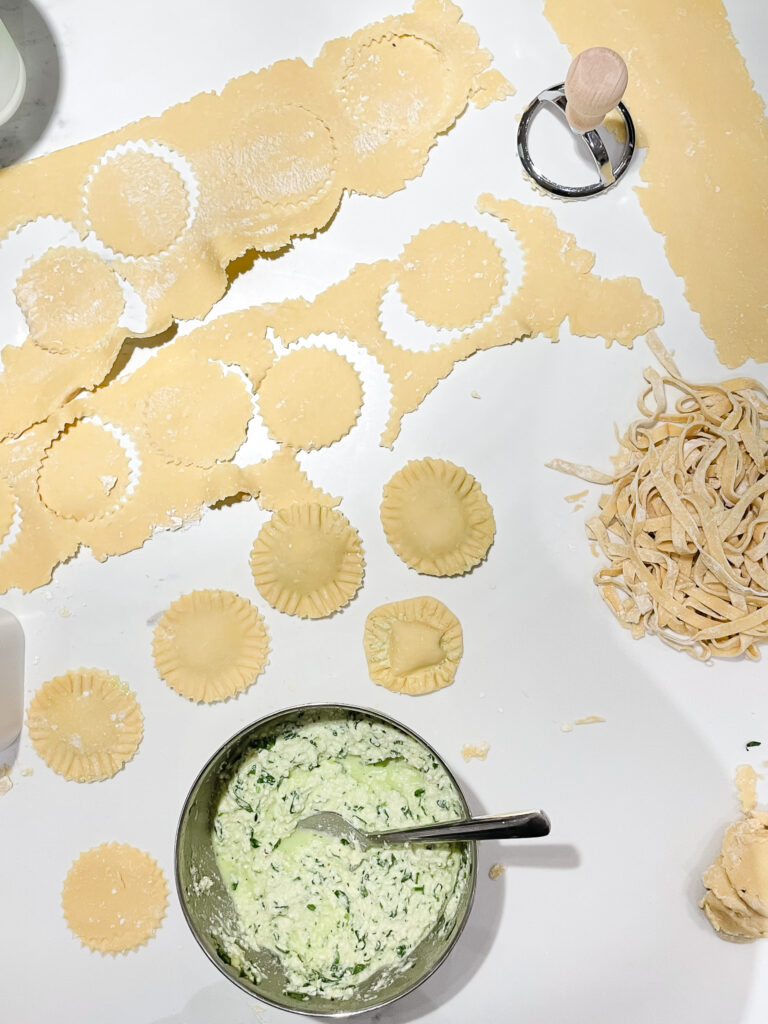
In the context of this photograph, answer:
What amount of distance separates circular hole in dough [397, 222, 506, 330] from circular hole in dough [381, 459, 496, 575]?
196 millimetres

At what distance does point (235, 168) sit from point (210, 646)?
2.02 feet

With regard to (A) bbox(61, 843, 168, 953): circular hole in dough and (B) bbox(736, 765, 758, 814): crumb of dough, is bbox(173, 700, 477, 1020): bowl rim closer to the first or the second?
(A) bbox(61, 843, 168, 953): circular hole in dough

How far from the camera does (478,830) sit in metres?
0.84

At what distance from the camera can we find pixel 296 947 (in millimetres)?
973

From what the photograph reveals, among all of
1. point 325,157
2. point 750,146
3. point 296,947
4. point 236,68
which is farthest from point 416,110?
point 296,947

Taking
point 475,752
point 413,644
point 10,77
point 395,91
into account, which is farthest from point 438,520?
point 10,77

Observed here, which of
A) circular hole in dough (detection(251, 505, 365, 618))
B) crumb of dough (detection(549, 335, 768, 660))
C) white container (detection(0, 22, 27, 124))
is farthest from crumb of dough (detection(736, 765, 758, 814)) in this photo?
white container (detection(0, 22, 27, 124))

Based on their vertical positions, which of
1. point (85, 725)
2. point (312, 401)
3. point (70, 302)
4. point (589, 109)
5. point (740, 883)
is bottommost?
point (740, 883)

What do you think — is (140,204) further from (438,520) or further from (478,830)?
(478,830)

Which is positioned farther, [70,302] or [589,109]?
[70,302]

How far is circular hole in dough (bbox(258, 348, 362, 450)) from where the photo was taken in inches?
42.9

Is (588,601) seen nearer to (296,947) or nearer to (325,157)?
(296,947)

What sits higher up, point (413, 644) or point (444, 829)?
point (413, 644)

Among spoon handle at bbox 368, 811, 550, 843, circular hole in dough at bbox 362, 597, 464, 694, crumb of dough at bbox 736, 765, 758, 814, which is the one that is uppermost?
circular hole in dough at bbox 362, 597, 464, 694
